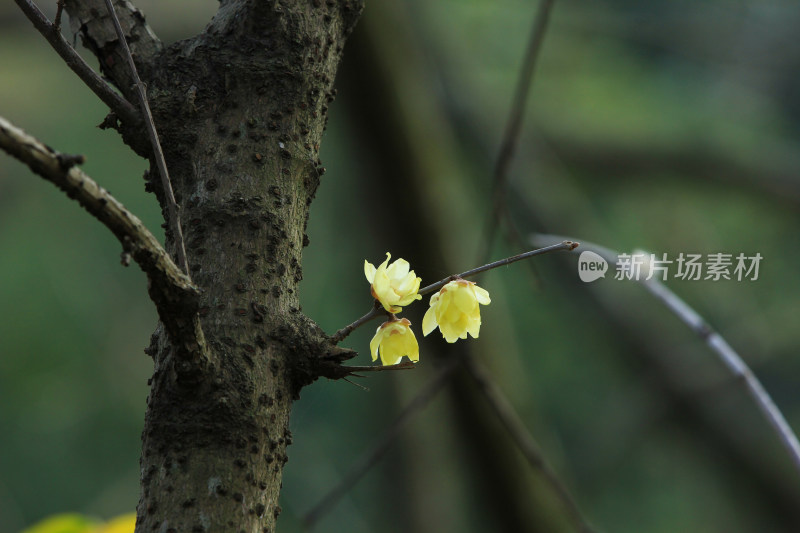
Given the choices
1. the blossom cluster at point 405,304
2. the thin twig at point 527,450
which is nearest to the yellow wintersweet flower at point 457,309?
the blossom cluster at point 405,304

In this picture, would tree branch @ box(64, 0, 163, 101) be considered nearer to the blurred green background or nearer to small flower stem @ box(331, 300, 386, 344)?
small flower stem @ box(331, 300, 386, 344)

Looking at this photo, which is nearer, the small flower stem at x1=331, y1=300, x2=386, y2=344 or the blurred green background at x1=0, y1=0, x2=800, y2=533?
the small flower stem at x1=331, y1=300, x2=386, y2=344

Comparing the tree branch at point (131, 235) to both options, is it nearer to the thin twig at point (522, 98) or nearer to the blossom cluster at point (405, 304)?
the blossom cluster at point (405, 304)

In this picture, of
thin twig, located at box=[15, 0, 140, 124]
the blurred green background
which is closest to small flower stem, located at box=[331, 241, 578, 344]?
thin twig, located at box=[15, 0, 140, 124]

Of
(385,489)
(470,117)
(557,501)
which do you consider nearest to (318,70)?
(557,501)

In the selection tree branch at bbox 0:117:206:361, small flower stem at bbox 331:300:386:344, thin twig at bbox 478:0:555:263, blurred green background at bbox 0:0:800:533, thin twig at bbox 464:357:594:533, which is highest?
blurred green background at bbox 0:0:800:533

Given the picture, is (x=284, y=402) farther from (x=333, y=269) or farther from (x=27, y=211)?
(x=27, y=211)
